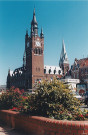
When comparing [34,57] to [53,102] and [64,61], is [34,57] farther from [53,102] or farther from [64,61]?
[53,102]

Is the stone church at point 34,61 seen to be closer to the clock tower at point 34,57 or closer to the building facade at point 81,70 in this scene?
the clock tower at point 34,57

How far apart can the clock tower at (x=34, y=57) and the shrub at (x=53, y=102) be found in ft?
222

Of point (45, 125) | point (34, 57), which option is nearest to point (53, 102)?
point (45, 125)

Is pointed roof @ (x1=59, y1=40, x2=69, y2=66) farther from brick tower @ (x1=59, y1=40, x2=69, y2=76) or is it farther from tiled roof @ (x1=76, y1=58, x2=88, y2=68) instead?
tiled roof @ (x1=76, y1=58, x2=88, y2=68)

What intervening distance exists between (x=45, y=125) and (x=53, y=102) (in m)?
1.12

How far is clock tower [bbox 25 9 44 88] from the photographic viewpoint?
7606 cm

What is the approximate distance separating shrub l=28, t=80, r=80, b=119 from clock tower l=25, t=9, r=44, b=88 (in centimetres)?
6763

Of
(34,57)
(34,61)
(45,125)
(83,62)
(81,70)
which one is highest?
(34,57)

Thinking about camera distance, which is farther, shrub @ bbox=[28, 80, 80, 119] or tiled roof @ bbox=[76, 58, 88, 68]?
tiled roof @ bbox=[76, 58, 88, 68]

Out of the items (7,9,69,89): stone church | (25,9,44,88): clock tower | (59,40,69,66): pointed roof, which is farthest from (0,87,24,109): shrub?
(59,40,69,66): pointed roof

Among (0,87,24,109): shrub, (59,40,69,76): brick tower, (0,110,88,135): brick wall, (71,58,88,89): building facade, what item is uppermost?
(59,40,69,76): brick tower

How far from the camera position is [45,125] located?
555 cm

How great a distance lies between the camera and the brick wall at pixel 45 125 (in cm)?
496

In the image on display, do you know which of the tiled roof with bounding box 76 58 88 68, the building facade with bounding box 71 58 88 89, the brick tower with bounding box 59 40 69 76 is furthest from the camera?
the brick tower with bounding box 59 40 69 76
